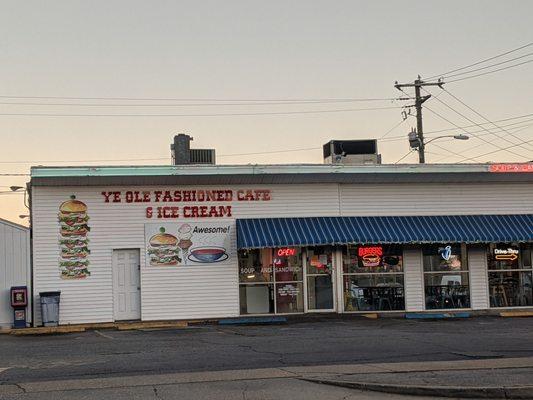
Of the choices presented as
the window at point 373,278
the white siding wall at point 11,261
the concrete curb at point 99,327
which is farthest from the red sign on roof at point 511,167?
the white siding wall at point 11,261

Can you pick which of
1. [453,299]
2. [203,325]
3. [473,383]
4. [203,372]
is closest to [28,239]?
[203,325]

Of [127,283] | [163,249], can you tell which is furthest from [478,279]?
[127,283]

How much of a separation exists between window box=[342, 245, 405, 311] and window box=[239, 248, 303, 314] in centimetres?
167

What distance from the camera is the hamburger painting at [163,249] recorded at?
23.8 meters

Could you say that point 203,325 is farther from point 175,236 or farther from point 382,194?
point 382,194

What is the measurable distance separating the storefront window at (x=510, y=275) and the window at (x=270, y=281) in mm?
6867

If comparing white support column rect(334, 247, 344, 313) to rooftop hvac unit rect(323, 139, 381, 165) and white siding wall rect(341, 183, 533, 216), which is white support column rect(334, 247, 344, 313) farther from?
rooftop hvac unit rect(323, 139, 381, 165)

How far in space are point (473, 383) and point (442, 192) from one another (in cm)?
1550

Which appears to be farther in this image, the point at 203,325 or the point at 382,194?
the point at 382,194

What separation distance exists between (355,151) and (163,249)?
341 inches

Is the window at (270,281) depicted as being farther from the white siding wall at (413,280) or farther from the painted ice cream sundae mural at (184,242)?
the white siding wall at (413,280)

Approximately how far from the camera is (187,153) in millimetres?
26672

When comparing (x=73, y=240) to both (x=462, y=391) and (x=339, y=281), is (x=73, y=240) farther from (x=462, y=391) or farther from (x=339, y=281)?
(x=462, y=391)

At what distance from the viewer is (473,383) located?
10773 millimetres
